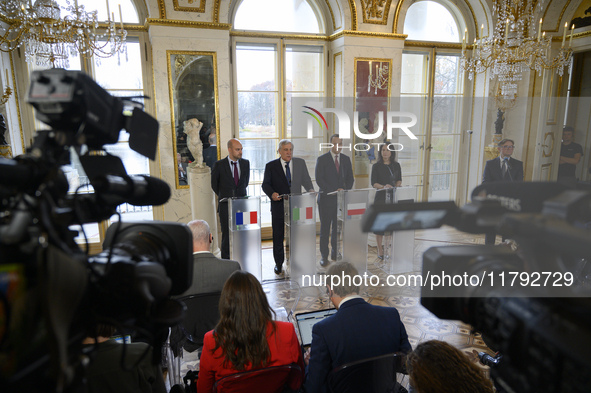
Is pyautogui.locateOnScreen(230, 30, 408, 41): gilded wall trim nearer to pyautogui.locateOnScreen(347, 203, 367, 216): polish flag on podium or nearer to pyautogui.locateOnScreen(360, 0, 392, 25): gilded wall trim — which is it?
pyautogui.locateOnScreen(360, 0, 392, 25): gilded wall trim

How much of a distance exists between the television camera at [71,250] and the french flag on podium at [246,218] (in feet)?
10.2

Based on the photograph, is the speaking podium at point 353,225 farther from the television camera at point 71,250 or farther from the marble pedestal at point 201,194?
the television camera at point 71,250

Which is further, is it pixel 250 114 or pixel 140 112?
pixel 250 114

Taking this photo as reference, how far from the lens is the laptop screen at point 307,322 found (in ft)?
8.40

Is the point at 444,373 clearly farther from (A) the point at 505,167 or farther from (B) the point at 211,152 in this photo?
(B) the point at 211,152

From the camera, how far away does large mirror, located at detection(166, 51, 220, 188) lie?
16.8ft

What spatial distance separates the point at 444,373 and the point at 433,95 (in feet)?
20.7

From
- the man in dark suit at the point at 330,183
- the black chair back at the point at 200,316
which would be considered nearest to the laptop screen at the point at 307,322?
the black chair back at the point at 200,316

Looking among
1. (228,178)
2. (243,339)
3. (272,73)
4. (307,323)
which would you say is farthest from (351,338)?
(272,73)

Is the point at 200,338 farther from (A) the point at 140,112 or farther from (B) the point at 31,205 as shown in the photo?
(B) the point at 31,205

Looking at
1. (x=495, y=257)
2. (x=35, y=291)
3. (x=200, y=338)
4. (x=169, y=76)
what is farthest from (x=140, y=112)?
(x=169, y=76)

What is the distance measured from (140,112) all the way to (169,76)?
15.6ft

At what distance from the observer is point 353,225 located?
14.3 feet

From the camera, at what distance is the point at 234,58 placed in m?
5.66
